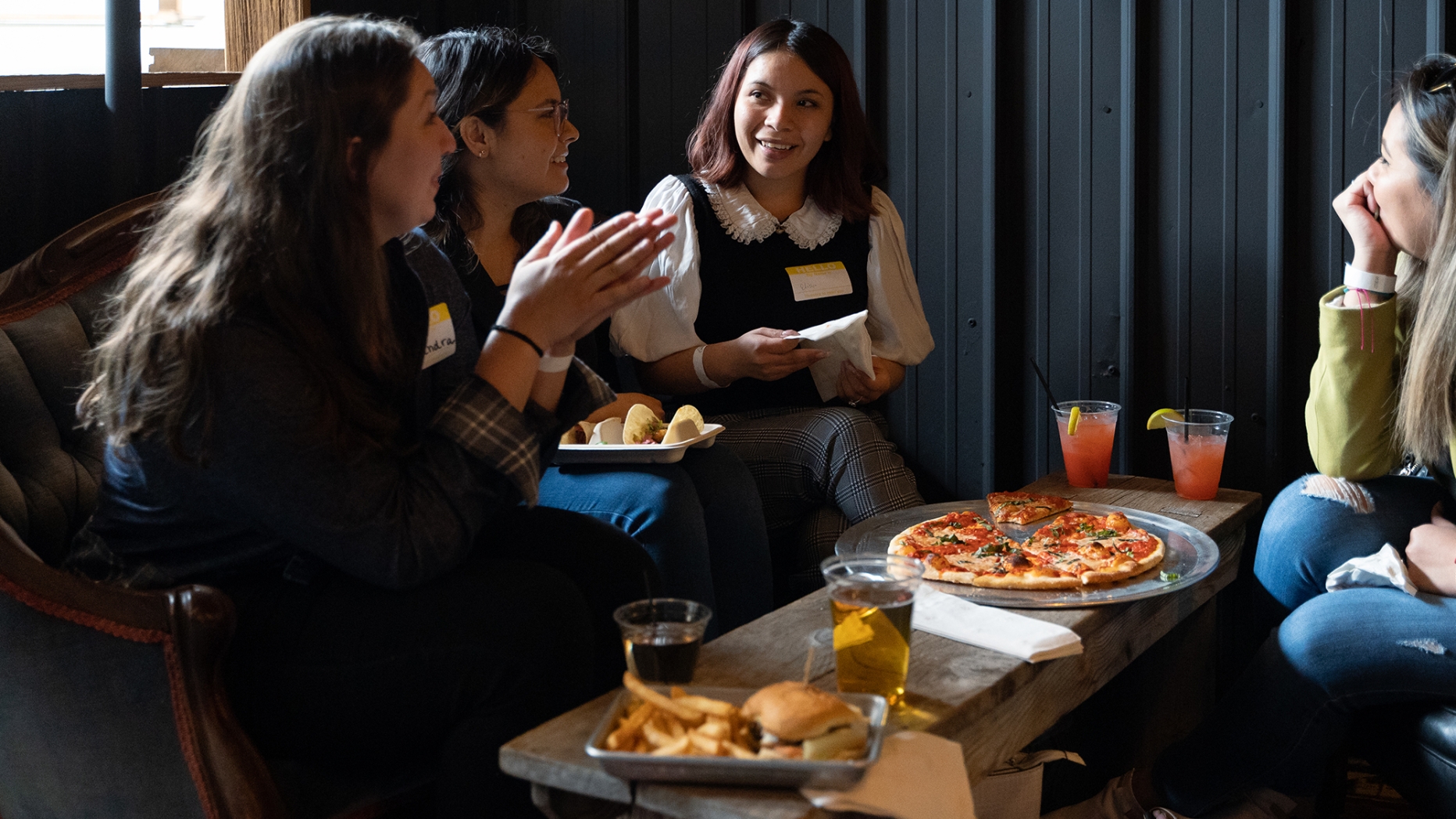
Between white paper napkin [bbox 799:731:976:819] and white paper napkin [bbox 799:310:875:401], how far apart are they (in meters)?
1.28

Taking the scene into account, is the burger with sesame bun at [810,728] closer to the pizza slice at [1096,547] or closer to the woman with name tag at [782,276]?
the pizza slice at [1096,547]

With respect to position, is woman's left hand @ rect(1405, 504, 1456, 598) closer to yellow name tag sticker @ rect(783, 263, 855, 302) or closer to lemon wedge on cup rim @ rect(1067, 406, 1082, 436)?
lemon wedge on cup rim @ rect(1067, 406, 1082, 436)

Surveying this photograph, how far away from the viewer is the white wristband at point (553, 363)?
5.11ft

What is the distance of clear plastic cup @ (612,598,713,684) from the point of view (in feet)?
4.17

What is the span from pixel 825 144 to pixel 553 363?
55.5 inches

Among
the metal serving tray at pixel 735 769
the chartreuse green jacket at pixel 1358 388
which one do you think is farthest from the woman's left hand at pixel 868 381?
the metal serving tray at pixel 735 769

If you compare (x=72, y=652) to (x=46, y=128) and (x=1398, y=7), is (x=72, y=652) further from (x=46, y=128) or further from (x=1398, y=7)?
(x=1398, y=7)

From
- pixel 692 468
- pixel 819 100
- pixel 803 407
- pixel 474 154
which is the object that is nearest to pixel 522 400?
pixel 692 468

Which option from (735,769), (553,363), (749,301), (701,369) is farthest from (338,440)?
(749,301)

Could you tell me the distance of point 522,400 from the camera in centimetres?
148

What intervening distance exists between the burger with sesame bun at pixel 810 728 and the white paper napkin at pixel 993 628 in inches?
11.5

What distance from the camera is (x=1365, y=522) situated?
6.41 feet

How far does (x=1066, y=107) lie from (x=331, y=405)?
6.48 feet

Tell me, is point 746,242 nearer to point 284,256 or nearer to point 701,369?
point 701,369
